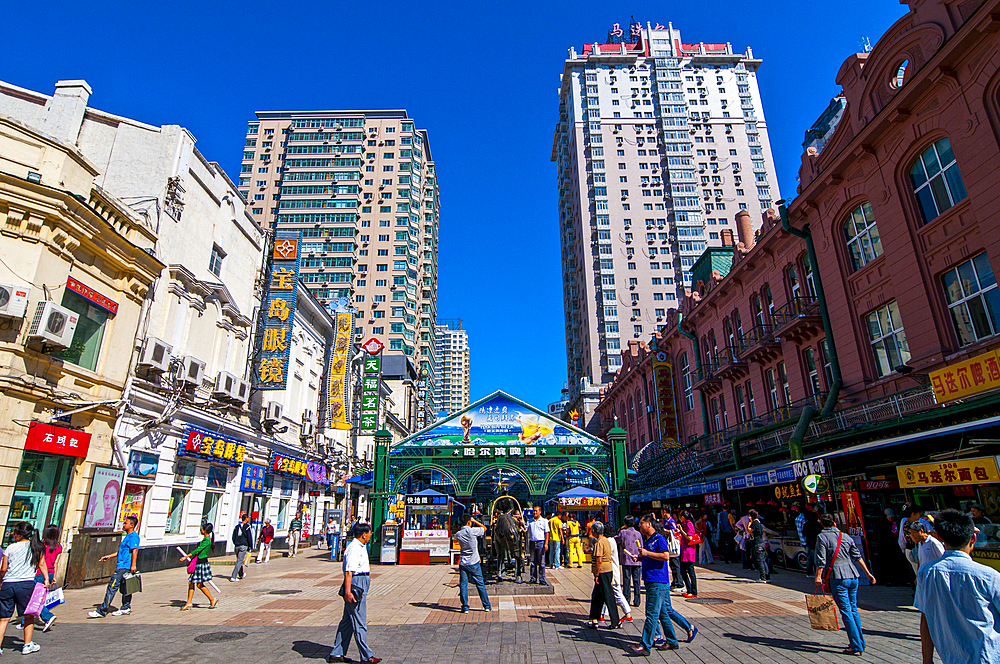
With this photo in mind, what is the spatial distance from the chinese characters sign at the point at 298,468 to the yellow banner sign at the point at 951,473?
77.0 ft

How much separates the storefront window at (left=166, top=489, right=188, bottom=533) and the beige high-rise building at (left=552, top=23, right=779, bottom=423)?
5241 cm

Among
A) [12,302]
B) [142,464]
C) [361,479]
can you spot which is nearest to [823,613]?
[12,302]

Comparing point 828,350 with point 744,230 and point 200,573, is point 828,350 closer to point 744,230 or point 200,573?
point 744,230

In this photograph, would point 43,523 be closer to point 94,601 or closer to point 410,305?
point 94,601

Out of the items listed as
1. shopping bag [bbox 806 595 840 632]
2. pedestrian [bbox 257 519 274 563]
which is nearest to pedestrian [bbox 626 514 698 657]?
shopping bag [bbox 806 595 840 632]

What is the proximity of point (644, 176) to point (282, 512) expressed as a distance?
6911cm

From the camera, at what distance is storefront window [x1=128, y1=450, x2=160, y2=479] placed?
1637cm

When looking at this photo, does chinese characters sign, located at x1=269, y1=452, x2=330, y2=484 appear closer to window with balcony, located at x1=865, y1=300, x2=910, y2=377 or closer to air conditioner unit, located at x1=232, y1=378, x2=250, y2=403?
air conditioner unit, located at x1=232, y1=378, x2=250, y2=403

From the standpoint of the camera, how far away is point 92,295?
14820 mm

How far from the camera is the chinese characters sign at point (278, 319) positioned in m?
23.2

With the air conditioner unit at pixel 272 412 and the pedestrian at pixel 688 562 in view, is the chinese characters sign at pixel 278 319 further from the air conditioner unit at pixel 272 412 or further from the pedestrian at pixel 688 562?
the pedestrian at pixel 688 562

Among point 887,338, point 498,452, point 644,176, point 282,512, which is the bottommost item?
point 282,512

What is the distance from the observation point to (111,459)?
51.0 feet

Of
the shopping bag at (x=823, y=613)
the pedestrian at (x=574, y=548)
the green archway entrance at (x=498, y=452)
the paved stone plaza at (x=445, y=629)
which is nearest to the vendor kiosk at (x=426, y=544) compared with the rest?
the green archway entrance at (x=498, y=452)
